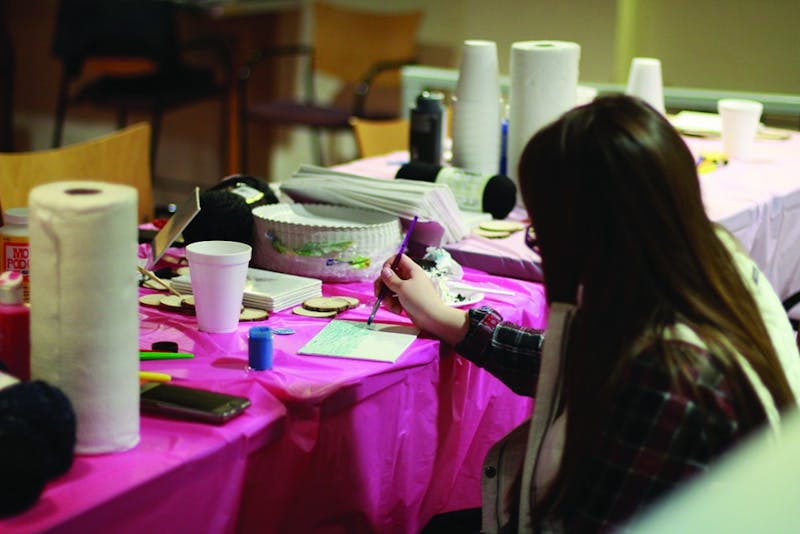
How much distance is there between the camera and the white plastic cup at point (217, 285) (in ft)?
4.29

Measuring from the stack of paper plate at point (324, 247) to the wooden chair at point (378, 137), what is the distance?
52.2 inches

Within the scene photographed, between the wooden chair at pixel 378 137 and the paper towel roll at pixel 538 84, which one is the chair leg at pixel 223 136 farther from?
the paper towel roll at pixel 538 84

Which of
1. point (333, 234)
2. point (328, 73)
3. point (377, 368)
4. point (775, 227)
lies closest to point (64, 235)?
point (377, 368)

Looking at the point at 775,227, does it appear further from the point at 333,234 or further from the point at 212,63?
the point at 212,63

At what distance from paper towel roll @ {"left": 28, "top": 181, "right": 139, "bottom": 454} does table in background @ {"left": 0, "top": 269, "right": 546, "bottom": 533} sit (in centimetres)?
6

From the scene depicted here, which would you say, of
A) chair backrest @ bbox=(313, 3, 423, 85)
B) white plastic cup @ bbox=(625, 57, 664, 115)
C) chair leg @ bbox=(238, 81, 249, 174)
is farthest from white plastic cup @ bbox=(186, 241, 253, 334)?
chair backrest @ bbox=(313, 3, 423, 85)

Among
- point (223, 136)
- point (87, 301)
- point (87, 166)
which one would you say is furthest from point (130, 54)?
point (87, 301)

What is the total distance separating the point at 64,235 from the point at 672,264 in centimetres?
54

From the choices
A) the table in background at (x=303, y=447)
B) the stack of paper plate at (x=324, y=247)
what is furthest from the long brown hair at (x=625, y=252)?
the stack of paper plate at (x=324, y=247)

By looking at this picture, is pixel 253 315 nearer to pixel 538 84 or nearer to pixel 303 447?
pixel 303 447

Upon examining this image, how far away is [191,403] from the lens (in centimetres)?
108

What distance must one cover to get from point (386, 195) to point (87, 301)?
2.71 ft

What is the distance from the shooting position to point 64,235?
0.90m

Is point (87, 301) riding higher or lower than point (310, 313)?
higher
